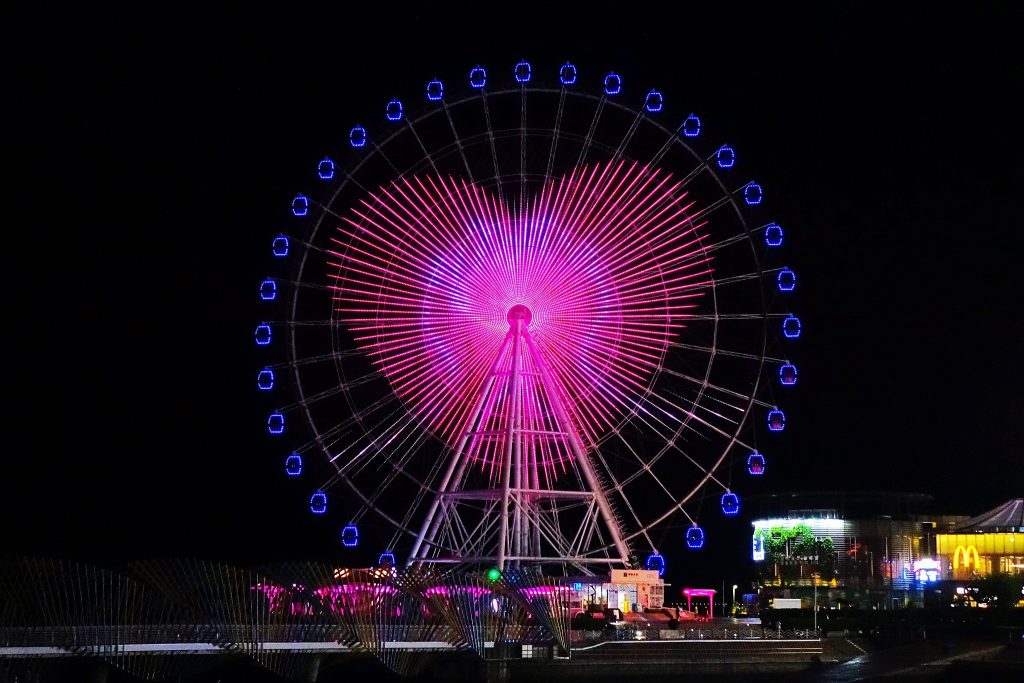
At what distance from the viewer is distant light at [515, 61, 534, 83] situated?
194ft

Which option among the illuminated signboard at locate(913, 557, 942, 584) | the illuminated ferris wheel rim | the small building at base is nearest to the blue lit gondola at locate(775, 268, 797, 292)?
the illuminated ferris wheel rim

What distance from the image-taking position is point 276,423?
58.7m

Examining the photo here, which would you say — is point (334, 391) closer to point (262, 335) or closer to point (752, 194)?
point (262, 335)

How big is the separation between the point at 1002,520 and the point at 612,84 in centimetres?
8555

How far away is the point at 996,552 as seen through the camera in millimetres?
130000

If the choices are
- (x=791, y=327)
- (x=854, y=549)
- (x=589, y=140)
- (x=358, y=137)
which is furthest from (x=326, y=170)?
(x=854, y=549)

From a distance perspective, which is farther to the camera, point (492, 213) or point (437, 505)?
point (437, 505)

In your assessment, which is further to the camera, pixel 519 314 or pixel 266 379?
pixel 266 379

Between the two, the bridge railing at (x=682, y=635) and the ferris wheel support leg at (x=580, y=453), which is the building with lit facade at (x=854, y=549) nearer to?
the ferris wheel support leg at (x=580, y=453)

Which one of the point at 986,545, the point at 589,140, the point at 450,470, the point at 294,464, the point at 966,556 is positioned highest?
the point at 589,140

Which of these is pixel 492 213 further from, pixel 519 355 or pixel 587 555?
pixel 587 555

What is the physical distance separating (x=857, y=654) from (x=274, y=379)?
25.8m

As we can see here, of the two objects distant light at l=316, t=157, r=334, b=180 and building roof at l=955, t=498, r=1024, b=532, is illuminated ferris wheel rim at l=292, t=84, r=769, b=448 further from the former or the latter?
building roof at l=955, t=498, r=1024, b=532

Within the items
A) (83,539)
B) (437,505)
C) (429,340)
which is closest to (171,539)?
(83,539)
